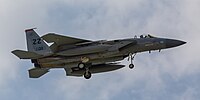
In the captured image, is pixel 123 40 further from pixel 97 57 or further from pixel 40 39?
pixel 40 39

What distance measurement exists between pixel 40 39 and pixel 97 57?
213 inches

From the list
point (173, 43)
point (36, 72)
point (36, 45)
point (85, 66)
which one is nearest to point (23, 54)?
point (36, 45)

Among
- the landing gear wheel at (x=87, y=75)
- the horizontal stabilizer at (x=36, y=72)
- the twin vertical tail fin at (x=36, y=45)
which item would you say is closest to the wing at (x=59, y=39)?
the twin vertical tail fin at (x=36, y=45)

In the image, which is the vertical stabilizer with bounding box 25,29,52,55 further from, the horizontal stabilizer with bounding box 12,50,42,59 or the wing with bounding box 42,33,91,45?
the horizontal stabilizer with bounding box 12,50,42,59

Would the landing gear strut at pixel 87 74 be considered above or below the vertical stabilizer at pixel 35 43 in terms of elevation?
below

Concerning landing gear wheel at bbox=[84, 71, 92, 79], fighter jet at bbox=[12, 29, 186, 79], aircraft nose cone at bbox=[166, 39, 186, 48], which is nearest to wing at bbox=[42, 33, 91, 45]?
fighter jet at bbox=[12, 29, 186, 79]

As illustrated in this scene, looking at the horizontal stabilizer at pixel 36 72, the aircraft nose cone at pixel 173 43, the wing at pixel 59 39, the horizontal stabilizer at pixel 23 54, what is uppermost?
the wing at pixel 59 39

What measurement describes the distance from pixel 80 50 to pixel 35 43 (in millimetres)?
4343

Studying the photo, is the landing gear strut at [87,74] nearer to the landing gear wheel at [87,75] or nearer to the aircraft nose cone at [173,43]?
the landing gear wheel at [87,75]

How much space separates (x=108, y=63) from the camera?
185ft

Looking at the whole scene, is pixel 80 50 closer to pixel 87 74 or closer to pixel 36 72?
pixel 87 74

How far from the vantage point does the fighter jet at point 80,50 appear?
52938 millimetres

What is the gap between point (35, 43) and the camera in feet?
180

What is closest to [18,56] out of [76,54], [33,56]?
[33,56]
